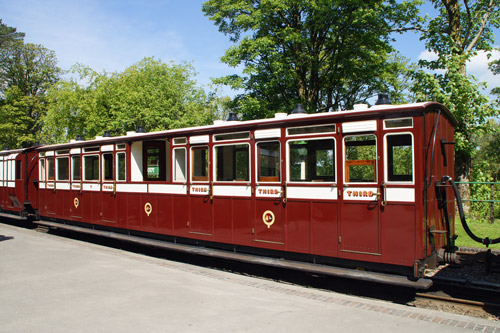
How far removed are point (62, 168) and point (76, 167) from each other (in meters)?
1.04

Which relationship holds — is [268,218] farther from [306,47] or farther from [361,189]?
[306,47]

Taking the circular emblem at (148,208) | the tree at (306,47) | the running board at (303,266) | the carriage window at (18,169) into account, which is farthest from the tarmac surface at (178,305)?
the tree at (306,47)

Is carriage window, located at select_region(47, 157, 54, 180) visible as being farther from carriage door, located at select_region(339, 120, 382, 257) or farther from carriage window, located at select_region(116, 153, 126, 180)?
carriage door, located at select_region(339, 120, 382, 257)

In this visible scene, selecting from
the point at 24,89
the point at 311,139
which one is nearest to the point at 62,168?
the point at 311,139

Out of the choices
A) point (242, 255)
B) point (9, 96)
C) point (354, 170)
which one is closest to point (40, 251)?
point (242, 255)

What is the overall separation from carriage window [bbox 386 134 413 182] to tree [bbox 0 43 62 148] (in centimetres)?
4281

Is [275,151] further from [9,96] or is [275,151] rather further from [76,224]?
[9,96]

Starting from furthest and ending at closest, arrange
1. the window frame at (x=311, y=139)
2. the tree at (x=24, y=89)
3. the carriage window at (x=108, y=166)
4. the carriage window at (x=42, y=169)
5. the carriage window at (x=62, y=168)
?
1. the tree at (x=24, y=89)
2. the carriage window at (x=42, y=169)
3. the carriage window at (x=62, y=168)
4. the carriage window at (x=108, y=166)
5. the window frame at (x=311, y=139)

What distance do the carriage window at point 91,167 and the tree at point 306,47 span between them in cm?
839

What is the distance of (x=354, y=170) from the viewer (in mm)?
7090

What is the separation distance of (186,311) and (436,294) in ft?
13.9

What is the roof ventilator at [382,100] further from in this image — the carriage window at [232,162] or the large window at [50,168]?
the large window at [50,168]

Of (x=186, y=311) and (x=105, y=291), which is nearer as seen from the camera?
(x=186, y=311)

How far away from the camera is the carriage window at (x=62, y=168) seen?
548 inches
